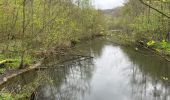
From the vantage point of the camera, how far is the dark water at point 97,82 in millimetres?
17766

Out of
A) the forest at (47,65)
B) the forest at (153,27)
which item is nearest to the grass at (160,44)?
the forest at (153,27)

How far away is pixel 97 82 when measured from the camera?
2155cm

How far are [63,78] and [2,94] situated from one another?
9.57 m

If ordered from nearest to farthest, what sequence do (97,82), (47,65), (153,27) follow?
(97,82), (153,27), (47,65)

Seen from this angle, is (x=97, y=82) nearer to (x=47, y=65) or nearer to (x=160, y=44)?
(x=47, y=65)

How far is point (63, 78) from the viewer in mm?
22969

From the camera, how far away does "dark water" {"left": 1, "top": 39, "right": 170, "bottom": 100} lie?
17.8 m

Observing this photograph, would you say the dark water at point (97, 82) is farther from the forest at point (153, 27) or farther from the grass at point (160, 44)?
the grass at point (160, 44)

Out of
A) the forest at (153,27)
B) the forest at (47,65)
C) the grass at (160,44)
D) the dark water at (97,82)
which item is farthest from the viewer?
the forest at (47,65)

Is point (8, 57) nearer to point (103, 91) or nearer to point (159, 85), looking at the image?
point (103, 91)

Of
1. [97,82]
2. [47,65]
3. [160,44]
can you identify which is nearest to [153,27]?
[97,82]

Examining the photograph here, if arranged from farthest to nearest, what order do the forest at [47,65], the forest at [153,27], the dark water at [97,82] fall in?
the forest at [47,65] → the dark water at [97,82] → the forest at [153,27]

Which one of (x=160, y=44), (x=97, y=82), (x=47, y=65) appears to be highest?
(x=160, y=44)

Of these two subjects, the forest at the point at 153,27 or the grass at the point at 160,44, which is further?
the grass at the point at 160,44
